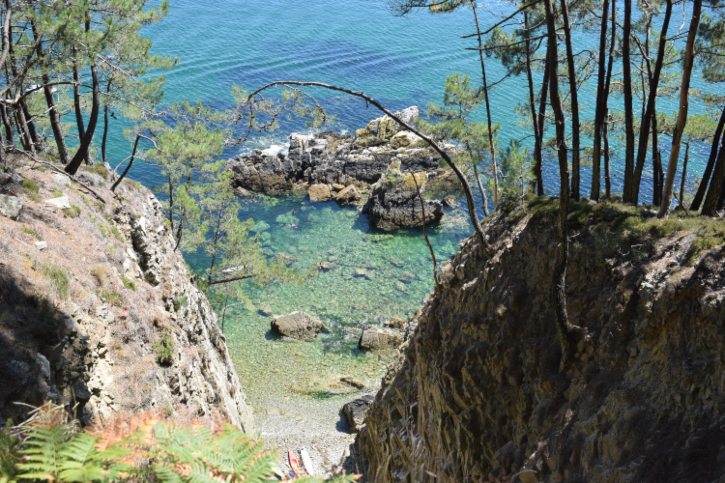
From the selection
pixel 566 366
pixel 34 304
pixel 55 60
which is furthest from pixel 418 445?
pixel 55 60

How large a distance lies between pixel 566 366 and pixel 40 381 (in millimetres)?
8427

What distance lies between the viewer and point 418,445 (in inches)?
239

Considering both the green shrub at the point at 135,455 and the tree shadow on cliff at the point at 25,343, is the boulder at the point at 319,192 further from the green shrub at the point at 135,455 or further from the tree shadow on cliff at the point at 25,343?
the green shrub at the point at 135,455

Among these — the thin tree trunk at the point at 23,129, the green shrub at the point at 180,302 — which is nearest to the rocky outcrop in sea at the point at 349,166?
the green shrub at the point at 180,302

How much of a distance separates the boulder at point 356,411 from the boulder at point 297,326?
215 inches

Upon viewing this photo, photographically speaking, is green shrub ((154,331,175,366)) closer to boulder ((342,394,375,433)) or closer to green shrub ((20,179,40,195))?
green shrub ((20,179,40,195))

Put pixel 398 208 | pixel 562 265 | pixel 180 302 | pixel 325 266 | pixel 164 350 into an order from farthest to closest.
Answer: pixel 398 208 → pixel 325 266 → pixel 180 302 → pixel 164 350 → pixel 562 265

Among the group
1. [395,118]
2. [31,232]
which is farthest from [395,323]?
[395,118]

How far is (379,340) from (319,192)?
15936 mm

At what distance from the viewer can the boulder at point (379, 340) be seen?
28.0 meters

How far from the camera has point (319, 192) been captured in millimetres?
41656

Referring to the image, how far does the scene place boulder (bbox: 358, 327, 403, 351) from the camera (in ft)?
91.8

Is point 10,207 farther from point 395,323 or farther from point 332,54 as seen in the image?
point 332,54

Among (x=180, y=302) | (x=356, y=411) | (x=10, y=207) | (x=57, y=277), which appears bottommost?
(x=356, y=411)
